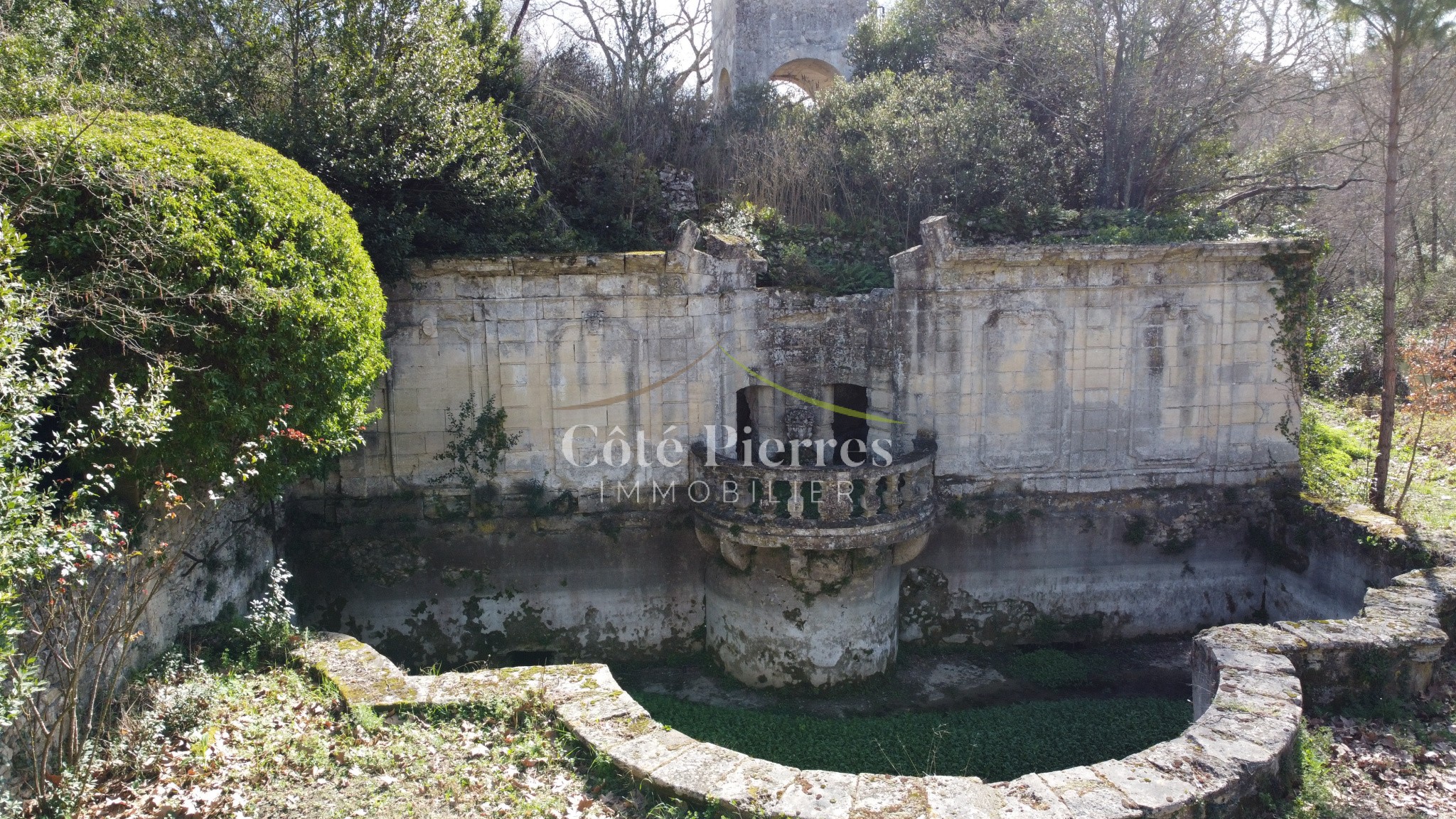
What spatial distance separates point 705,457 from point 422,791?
17.9 feet

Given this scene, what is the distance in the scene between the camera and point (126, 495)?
705 cm

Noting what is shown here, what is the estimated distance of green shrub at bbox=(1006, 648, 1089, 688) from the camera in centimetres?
1075

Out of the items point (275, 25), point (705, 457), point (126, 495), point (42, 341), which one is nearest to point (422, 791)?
point (126, 495)

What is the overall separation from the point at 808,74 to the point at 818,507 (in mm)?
14988

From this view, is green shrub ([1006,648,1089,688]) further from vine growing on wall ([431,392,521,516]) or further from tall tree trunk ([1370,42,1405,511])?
vine growing on wall ([431,392,521,516])

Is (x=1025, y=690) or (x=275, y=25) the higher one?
(x=275, y=25)

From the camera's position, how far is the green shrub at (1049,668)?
10.8m

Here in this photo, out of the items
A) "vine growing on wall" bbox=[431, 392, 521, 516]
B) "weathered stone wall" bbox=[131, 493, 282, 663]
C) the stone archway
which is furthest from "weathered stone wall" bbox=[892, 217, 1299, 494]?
the stone archway

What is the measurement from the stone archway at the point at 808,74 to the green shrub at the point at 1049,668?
1396cm

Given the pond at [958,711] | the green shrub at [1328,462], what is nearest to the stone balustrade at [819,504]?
the pond at [958,711]

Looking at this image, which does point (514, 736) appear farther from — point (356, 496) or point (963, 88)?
point (963, 88)

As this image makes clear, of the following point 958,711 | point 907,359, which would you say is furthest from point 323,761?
point 907,359

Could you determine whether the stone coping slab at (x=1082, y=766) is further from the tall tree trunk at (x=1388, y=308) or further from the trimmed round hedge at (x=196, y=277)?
the tall tree trunk at (x=1388, y=308)

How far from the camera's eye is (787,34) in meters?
20.7
